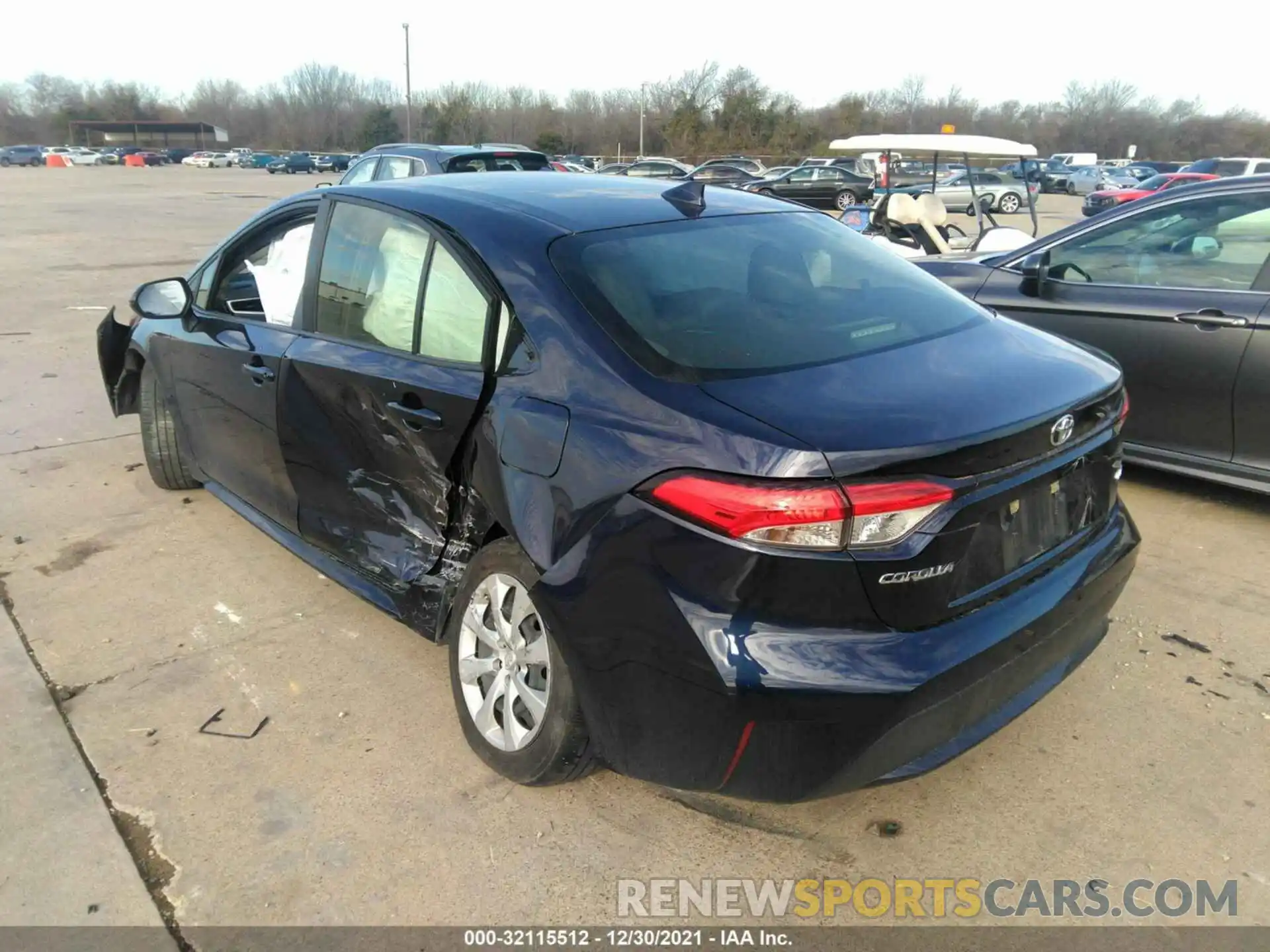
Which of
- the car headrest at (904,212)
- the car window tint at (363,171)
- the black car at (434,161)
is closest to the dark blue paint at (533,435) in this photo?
the car headrest at (904,212)

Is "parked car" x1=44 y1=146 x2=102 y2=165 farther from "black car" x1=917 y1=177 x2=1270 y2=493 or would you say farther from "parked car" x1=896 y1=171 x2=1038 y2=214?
"black car" x1=917 y1=177 x2=1270 y2=493

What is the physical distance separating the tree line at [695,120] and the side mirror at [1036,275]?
5541cm

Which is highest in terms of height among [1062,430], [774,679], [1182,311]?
[1182,311]

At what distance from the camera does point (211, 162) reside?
72.1m

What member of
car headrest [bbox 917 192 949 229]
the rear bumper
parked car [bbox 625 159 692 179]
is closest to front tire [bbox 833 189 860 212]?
parked car [bbox 625 159 692 179]

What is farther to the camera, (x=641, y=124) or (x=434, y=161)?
(x=641, y=124)

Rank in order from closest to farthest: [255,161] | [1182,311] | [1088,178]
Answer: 1. [1182,311]
2. [1088,178]
3. [255,161]

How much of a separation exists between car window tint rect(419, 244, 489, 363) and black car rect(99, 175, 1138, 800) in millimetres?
12

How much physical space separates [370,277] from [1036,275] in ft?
11.4

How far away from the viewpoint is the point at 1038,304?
514cm

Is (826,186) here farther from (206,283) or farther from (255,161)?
(255,161)

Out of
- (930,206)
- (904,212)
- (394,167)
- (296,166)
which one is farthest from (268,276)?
(296,166)

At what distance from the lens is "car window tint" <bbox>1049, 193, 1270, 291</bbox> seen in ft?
14.6

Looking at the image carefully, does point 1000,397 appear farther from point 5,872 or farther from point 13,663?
point 13,663
